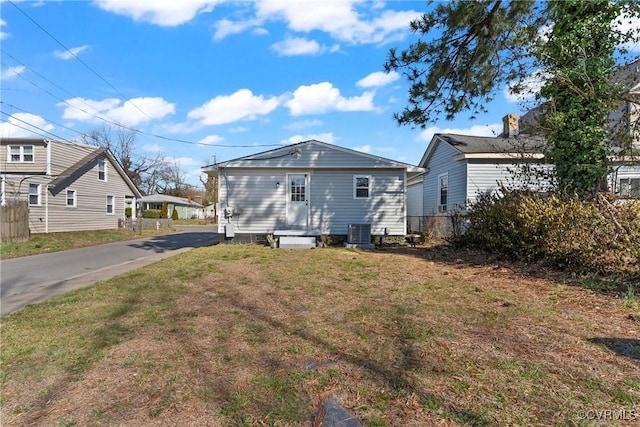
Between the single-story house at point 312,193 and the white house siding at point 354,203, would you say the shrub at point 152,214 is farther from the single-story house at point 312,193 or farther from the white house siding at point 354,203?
the white house siding at point 354,203

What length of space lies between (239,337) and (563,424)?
291 cm

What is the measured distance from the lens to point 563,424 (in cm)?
221

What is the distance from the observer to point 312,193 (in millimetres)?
13086

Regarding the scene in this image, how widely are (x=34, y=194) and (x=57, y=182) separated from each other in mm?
1260

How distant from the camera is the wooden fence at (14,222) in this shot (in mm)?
14516

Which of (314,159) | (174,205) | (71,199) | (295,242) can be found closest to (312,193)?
(314,159)

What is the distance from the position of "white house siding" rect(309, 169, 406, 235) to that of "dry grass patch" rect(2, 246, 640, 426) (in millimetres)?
7024

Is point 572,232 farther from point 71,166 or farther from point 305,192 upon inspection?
point 71,166

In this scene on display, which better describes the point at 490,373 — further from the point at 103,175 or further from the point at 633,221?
the point at 103,175

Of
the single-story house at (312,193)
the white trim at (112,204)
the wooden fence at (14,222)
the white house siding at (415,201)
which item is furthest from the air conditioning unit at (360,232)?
the white trim at (112,204)

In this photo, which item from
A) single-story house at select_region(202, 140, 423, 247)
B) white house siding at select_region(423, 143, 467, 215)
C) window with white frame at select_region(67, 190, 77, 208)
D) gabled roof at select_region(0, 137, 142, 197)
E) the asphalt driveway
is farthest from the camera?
window with white frame at select_region(67, 190, 77, 208)

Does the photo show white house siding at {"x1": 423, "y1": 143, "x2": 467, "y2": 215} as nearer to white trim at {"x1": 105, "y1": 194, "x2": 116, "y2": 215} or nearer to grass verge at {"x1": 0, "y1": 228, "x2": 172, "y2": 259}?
grass verge at {"x1": 0, "y1": 228, "x2": 172, "y2": 259}

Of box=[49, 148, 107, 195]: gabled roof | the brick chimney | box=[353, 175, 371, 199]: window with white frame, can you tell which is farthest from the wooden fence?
the brick chimney

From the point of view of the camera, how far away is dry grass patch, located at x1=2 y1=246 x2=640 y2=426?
2.46 metres
